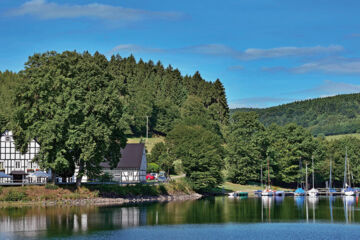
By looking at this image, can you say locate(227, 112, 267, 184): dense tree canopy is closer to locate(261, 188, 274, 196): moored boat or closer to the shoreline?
locate(261, 188, 274, 196): moored boat

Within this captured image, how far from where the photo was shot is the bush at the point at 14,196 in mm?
67562

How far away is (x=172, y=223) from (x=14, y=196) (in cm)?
2589

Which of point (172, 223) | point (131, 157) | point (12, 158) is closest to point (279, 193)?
point (131, 157)

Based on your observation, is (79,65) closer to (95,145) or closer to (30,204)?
(95,145)

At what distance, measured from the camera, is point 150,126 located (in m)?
163

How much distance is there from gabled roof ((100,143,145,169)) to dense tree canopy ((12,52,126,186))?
69.7 ft

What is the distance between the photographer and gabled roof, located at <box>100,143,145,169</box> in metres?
96.0

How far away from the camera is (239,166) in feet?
378

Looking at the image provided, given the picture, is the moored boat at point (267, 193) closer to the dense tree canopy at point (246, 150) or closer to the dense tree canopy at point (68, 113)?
the dense tree canopy at point (246, 150)

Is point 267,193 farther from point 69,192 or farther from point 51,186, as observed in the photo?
point 51,186

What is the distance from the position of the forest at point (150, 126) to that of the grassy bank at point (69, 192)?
3.14 m

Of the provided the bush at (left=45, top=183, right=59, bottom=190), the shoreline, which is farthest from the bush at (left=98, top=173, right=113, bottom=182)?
the bush at (left=45, top=183, right=59, bottom=190)

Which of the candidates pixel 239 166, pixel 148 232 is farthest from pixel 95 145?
pixel 239 166

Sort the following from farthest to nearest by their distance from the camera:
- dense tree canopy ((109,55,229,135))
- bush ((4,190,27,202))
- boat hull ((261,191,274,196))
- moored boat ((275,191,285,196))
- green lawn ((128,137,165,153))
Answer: dense tree canopy ((109,55,229,135)), green lawn ((128,137,165,153)), moored boat ((275,191,285,196)), boat hull ((261,191,274,196)), bush ((4,190,27,202))
